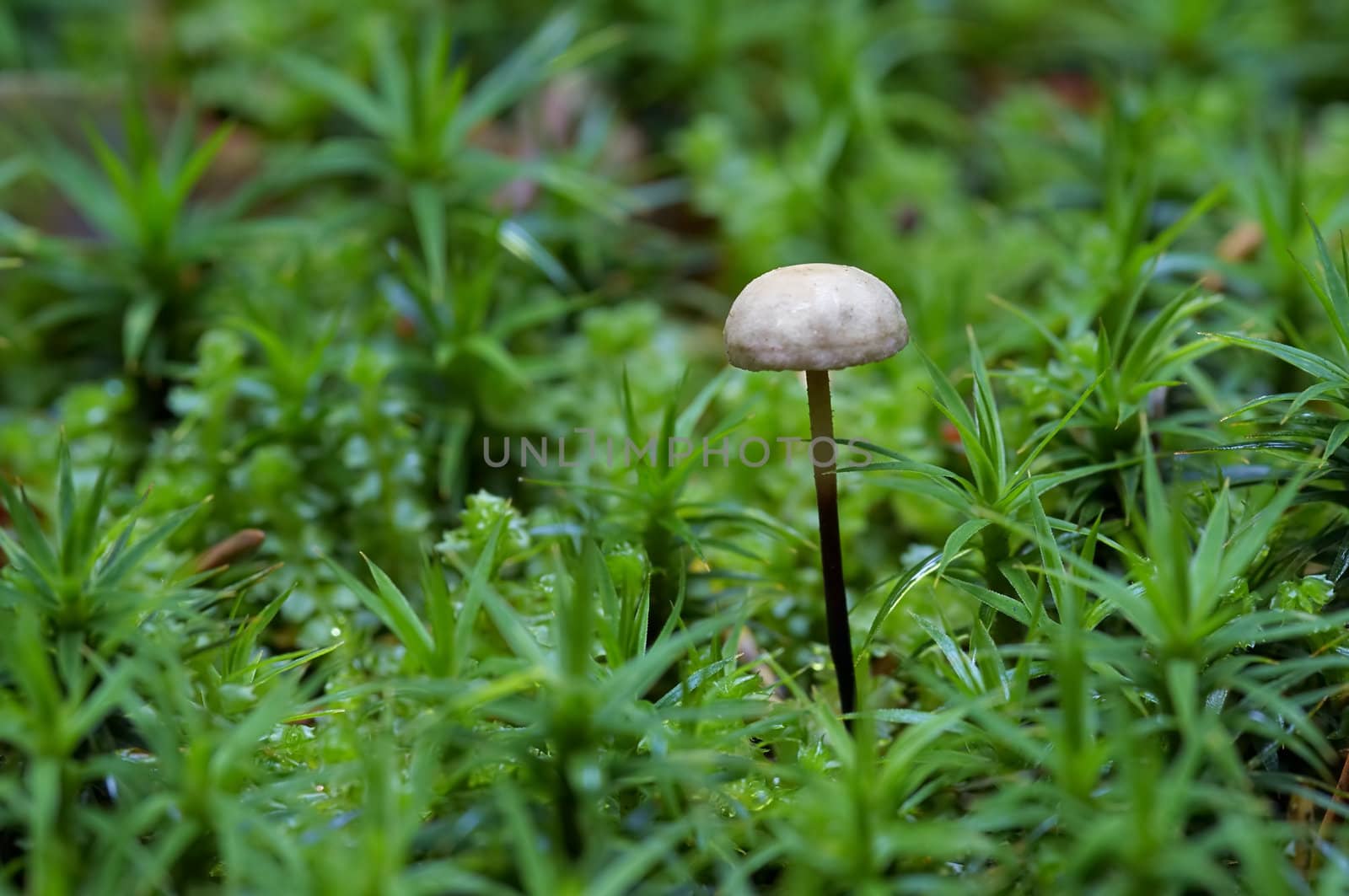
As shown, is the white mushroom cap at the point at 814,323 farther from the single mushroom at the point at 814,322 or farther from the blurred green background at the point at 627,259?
the blurred green background at the point at 627,259

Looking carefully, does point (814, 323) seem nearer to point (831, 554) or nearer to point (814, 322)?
point (814, 322)

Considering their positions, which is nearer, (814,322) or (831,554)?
(814,322)

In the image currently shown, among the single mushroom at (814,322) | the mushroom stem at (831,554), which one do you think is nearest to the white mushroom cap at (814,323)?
the single mushroom at (814,322)

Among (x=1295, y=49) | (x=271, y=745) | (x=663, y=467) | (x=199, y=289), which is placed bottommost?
(x=271, y=745)

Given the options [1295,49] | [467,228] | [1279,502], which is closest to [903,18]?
[1295,49]

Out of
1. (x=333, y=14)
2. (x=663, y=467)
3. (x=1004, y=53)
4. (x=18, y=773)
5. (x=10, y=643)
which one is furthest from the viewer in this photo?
(x=1004, y=53)

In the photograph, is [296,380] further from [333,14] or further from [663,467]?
[333,14]

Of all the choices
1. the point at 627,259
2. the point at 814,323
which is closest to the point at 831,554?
the point at 814,323
